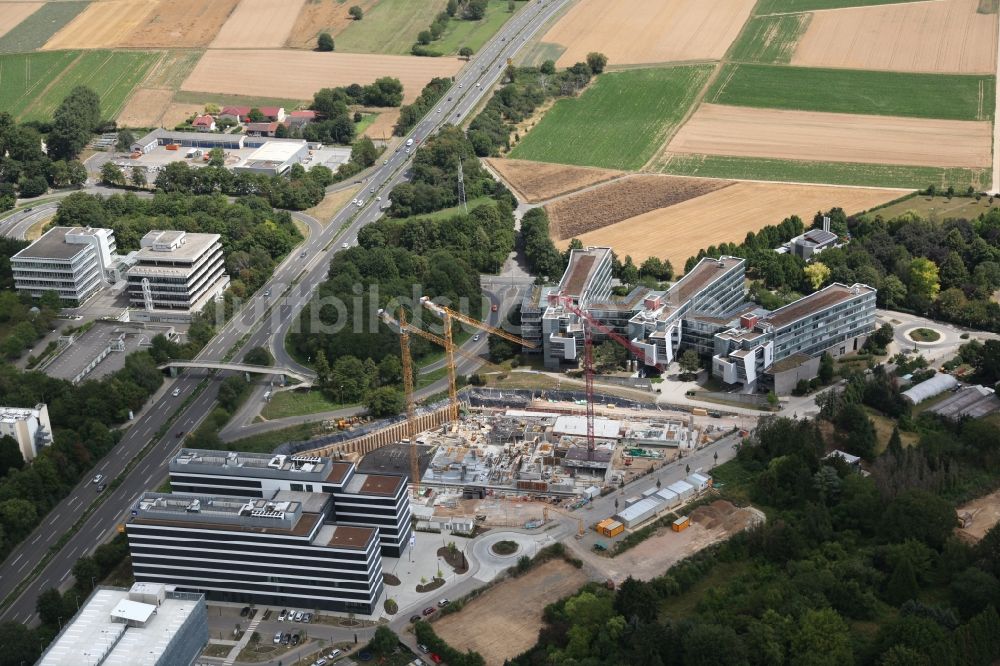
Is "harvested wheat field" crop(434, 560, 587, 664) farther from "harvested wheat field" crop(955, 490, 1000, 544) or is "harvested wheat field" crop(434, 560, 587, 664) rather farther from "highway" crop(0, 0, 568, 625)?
"highway" crop(0, 0, 568, 625)

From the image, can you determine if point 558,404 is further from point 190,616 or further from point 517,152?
point 517,152

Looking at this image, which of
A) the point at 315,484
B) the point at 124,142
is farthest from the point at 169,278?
the point at 124,142

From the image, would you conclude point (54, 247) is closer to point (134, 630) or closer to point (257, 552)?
point (257, 552)

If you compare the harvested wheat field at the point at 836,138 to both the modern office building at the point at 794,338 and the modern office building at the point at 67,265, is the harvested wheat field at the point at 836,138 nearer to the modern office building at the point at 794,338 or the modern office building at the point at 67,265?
the modern office building at the point at 794,338

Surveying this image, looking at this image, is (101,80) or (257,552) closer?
(257,552)

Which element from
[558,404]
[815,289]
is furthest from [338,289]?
[815,289]

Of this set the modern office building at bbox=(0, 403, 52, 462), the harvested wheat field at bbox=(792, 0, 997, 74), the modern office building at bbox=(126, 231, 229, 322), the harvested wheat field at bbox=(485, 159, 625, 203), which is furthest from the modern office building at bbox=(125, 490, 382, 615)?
the harvested wheat field at bbox=(792, 0, 997, 74)

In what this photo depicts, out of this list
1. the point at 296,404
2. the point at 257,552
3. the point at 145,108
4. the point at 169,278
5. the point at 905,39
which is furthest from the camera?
the point at 905,39
